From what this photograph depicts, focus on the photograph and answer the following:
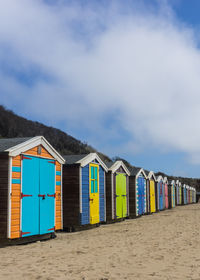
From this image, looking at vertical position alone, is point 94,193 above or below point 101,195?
above

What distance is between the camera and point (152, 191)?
2623 cm

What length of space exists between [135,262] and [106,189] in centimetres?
1066

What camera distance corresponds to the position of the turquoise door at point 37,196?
33.6 feet

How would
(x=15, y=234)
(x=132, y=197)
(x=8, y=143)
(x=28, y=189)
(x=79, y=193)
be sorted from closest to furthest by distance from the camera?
(x=15, y=234) < (x=28, y=189) < (x=8, y=143) < (x=79, y=193) < (x=132, y=197)

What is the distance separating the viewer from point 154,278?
5723 mm

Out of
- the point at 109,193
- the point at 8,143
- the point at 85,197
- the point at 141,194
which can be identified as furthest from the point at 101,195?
the point at 141,194

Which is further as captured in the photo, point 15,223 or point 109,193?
point 109,193

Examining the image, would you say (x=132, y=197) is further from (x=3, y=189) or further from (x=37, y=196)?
(x=3, y=189)

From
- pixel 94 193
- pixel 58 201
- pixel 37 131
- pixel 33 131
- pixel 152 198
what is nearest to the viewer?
pixel 58 201

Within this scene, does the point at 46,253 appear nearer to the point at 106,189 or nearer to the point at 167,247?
the point at 167,247

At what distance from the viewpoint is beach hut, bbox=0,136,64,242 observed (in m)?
9.66

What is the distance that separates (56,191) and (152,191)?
15121 mm

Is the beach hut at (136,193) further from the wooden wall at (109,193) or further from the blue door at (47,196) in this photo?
the blue door at (47,196)

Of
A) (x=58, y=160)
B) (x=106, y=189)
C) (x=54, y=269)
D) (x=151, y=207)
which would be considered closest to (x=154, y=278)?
(x=54, y=269)
